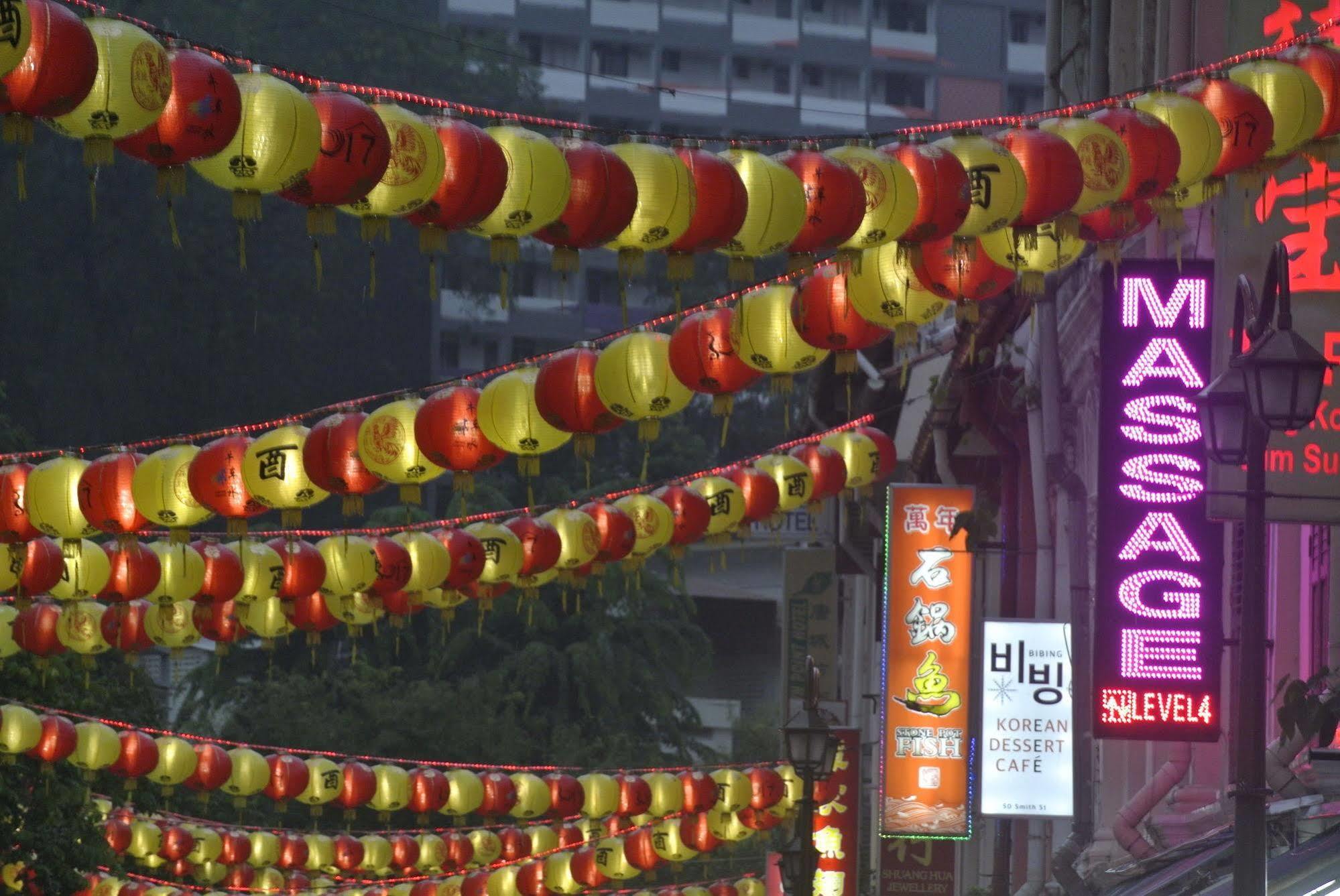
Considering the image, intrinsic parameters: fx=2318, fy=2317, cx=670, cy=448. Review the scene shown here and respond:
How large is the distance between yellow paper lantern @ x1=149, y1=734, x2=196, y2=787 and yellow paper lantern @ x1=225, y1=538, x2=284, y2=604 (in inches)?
244

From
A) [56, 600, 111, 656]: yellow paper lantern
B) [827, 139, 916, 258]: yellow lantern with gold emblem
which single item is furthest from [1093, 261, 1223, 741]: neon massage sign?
[56, 600, 111, 656]: yellow paper lantern

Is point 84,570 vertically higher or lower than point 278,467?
lower

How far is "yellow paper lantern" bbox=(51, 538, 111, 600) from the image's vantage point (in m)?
18.5

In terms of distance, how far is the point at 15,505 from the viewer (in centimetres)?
1697

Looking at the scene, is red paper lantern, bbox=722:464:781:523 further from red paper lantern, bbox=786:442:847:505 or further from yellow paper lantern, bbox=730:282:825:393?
yellow paper lantern, bbox=730:282:825:393

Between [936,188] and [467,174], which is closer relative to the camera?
[467,174]

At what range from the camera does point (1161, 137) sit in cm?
1219

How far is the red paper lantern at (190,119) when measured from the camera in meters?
10.9

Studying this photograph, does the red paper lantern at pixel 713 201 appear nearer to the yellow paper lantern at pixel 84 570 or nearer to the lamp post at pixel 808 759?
the lamp post at pixel 808 759

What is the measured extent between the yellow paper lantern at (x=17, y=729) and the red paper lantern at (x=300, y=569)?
458cm

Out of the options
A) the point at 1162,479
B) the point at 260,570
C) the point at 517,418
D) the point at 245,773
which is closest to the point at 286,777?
the point at 245,773

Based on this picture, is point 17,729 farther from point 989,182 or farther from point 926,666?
point 989,182

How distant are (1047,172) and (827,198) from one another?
3.82ft

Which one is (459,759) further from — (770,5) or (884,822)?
(770,5)
